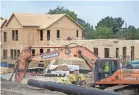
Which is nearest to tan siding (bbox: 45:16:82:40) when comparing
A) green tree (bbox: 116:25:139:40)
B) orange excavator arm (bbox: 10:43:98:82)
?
green tree (bbox: 116:25:139:40)

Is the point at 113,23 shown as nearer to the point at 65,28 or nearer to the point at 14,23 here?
the point at 65,28

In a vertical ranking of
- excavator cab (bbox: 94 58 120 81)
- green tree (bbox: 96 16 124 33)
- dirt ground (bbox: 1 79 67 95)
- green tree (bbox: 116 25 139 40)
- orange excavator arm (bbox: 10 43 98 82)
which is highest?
green tree (bbox: 96 16 124 33)

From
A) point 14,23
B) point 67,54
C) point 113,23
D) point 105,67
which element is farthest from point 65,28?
point 113,23

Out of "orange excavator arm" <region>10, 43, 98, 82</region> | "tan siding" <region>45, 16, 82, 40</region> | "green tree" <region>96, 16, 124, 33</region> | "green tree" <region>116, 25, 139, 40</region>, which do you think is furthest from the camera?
"green tree" <region>96, 16, 124, 33</region>

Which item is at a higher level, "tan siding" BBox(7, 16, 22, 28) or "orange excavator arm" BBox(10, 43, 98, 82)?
"tan siding" BBox(7, 16, 22, 28)

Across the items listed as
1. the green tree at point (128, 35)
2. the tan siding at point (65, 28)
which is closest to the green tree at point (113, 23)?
the green tree at point (128, 35)

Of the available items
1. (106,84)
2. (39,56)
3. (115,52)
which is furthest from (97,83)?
(115,52)

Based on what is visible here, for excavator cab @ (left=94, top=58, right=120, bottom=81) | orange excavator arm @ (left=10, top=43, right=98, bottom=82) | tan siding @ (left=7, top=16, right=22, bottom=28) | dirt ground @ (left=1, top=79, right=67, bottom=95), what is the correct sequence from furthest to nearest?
1. tan siding @ (left=7, top=16, right=22, bottom=28)
2. orange excavator arm @ (left=10, top=43, right=98, bottom=82)
3. dirt ground @ (left=1, top=79, right=67, bottom=95)
4. excavator cab @ (left=94, top=58, right=120, bottom=81)

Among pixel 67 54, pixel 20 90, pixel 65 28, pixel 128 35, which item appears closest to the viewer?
pixel 20 90

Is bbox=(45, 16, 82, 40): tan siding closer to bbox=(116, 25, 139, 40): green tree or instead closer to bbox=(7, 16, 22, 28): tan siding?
bbox=(7, 16, 22, 28): tan siding

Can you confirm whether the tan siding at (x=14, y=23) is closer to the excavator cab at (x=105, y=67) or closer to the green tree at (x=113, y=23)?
the excavator cab at (x=105, y=67)

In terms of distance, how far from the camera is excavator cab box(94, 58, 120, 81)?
21344 mm

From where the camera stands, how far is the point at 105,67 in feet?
70.9

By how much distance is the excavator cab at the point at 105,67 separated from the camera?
21344mm
